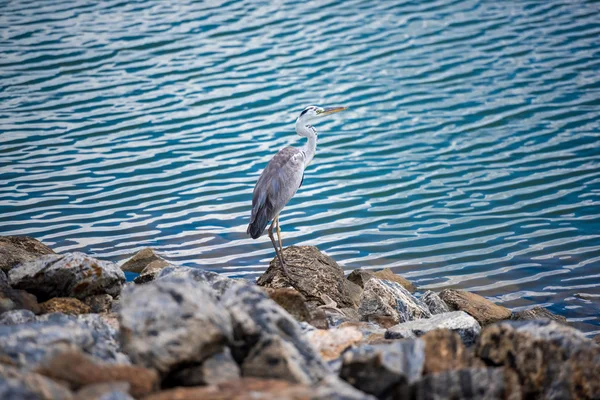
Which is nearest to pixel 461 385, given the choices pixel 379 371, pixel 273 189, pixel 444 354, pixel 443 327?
pixel 444 354

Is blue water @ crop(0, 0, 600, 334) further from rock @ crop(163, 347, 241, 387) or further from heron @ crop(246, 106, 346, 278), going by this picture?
rock @ crop(163, 347, 241, 387)

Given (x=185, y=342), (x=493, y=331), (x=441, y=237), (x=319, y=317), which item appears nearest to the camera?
(x=185, y=342)

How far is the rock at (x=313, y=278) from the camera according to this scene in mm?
7934

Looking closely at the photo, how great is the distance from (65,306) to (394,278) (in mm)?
4306

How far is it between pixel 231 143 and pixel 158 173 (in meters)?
1.77

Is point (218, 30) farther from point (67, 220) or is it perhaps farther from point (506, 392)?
point (506, 392)

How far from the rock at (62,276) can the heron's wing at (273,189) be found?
87.9 inches

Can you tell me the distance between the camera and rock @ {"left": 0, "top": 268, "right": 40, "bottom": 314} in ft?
19.5

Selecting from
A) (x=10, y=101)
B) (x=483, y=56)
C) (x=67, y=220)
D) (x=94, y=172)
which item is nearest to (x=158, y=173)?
(x=94, y=172)

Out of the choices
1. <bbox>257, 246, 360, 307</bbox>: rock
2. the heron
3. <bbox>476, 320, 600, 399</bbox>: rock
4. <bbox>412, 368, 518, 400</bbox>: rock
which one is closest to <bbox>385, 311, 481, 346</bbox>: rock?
<bbox>476, 320, 600, 399</bbox>: rock

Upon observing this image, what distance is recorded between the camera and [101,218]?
11.3 meters

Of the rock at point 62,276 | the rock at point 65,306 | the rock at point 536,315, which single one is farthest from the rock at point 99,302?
the rock at point 536,315

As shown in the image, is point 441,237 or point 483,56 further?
point 483,56

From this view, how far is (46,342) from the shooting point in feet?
14.6
